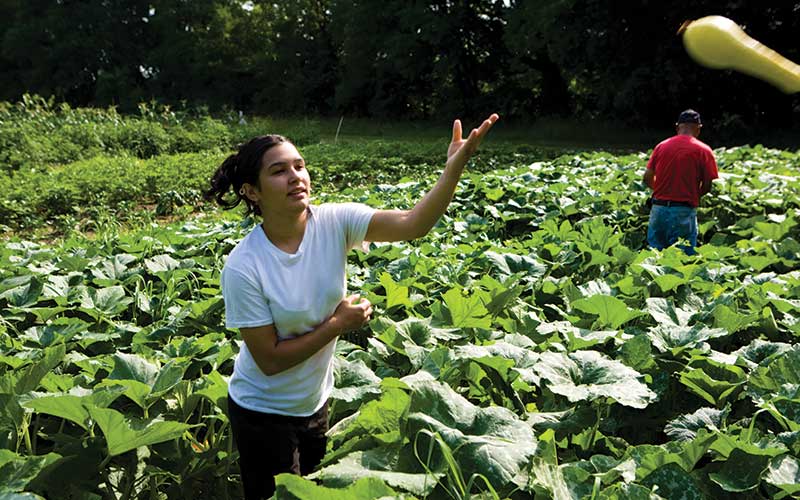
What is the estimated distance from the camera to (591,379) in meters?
2.21

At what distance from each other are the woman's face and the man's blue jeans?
495cm

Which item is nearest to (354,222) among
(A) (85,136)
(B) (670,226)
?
(B) (670,226)

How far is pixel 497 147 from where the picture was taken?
69.7 ft

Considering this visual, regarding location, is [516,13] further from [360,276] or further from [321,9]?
[360,276]

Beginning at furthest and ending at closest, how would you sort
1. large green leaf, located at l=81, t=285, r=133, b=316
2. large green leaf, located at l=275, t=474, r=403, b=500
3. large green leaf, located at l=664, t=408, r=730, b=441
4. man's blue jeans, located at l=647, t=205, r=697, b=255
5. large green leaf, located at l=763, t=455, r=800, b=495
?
man's blue jeans, located at l=647, t=205, r=697, b=255
large green leaf, located at l=81, t=285, r=133, b=316
large green leaf, located at l=664, t=408, r=730, b=441
large green leaf, located at l=763, t=455, r=800, b=495
large green leaf, located at l=275, t=474, r=403, b=500

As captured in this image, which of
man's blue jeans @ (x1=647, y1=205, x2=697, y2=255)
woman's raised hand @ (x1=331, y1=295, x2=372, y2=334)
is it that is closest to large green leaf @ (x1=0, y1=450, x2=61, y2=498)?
woman's raised hand @ (x1=331, y1=295, x2=372, y2=334)

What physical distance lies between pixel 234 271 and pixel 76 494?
83 cm

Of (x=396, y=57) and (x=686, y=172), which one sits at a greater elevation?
(x=396, y=57)

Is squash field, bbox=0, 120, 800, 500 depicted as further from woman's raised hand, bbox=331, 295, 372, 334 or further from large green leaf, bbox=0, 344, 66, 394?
woman's raised hand, bbox=331, 295, 372, 334

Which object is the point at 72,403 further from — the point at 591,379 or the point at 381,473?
the point at 591,379

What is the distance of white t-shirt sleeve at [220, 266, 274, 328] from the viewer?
2115 millimetres

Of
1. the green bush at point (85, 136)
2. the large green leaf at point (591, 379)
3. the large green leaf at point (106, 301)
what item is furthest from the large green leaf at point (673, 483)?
the green bush at point (85, 136)

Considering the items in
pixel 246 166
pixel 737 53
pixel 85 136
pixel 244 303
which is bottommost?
pixel 85 136

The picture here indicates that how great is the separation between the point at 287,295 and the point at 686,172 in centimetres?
531
